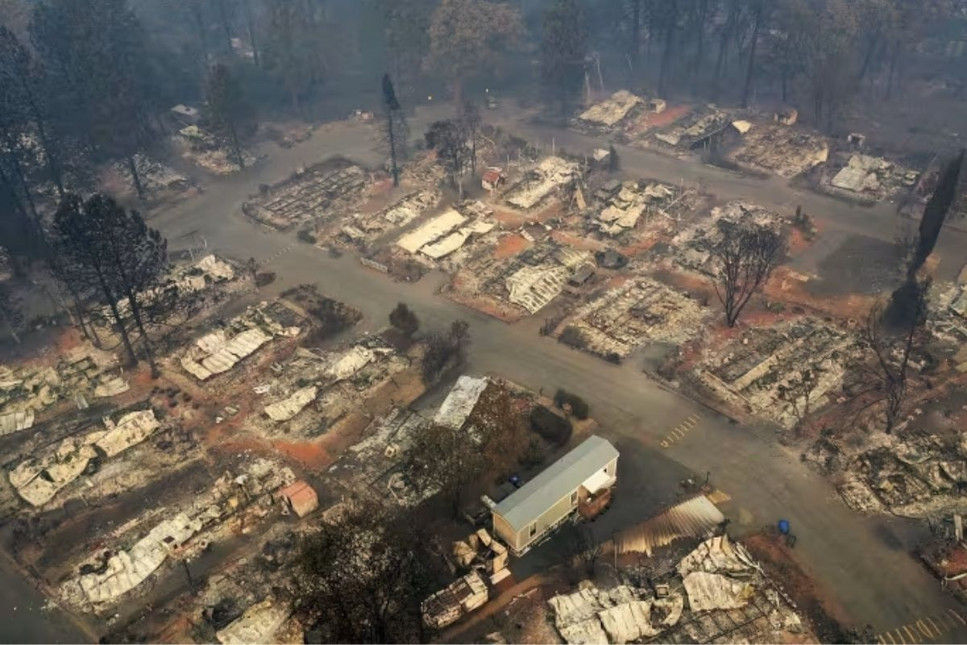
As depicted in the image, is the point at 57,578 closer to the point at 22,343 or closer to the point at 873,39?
the point at 22,343

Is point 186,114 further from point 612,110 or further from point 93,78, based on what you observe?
point 612,110

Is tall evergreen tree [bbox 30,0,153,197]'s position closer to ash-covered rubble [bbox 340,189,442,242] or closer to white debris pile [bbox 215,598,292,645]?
ash-covered rubble [bbox 340,189,442,242]

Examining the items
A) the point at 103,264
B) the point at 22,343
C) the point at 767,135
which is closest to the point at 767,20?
the point at 767,135

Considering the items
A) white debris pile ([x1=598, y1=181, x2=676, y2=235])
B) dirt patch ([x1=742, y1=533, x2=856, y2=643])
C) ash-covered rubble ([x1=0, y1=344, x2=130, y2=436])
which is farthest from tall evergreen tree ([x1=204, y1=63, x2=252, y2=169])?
dirt patch ([x1=742, y1=533, x2=856, y2=643])

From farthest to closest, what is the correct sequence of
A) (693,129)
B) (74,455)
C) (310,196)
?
(693,129) < (310,196) < (74,455)

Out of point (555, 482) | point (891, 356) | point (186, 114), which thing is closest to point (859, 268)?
point (891, 356)

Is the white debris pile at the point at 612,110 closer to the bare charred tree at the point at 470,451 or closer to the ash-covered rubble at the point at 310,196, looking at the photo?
the ash-covered rubble at the point at 310,196

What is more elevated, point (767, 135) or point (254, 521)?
point (767, 135)
